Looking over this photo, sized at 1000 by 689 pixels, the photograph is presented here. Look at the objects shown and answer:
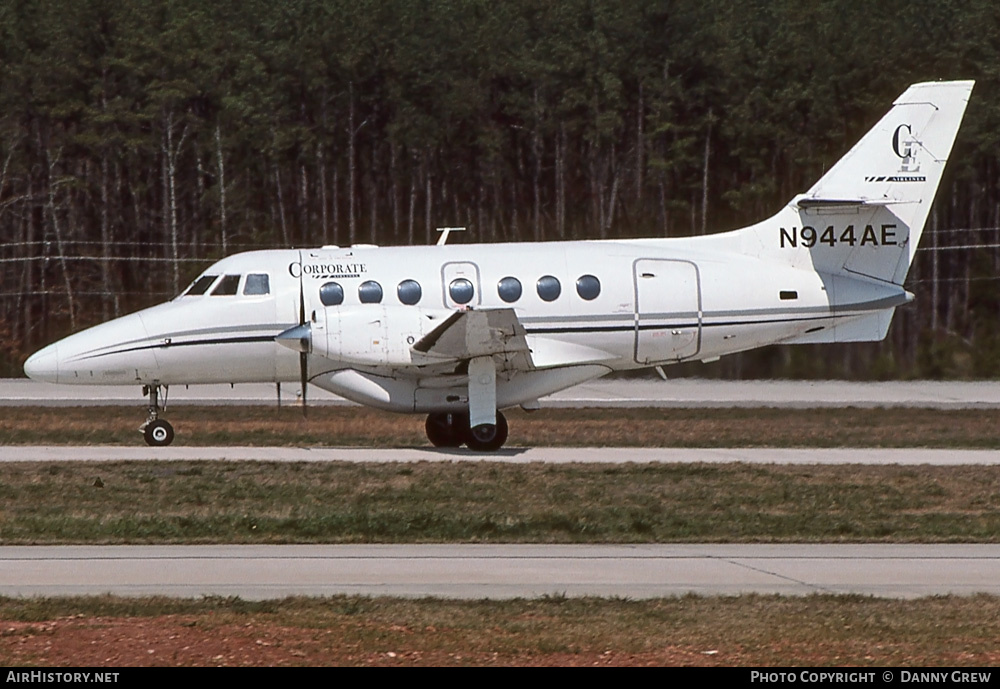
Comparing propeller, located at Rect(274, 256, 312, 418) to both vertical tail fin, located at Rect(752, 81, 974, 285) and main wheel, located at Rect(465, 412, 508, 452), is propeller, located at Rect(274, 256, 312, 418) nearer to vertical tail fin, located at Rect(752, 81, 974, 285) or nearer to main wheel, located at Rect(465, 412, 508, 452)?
main wheel, located at Rect(465, 412, 508, 452)

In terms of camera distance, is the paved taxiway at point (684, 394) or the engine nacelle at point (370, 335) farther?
the paved taxiway at point (684, 394)

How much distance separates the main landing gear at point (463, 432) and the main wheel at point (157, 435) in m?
4.42

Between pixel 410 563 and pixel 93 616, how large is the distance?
348 centimetres

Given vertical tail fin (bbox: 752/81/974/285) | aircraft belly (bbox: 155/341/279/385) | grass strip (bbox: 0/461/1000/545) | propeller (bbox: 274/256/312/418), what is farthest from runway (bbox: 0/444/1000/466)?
vertical tail fin (bbox: 752/81/974/285)

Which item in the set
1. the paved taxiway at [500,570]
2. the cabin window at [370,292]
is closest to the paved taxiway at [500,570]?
the paved taxiway at [500,570]

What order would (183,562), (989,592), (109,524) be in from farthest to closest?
1. (109,524)
2. (183,562)
3. (989,592)

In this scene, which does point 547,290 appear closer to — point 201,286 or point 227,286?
point 227,286

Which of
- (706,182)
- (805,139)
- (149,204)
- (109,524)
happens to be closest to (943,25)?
(805,139)

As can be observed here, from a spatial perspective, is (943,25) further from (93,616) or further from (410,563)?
(93,616)

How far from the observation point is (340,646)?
33.3 ft

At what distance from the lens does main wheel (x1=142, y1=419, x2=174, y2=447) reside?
24.8 metres

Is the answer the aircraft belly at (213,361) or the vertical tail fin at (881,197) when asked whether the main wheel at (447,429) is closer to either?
the aircraft belly at (213,361)

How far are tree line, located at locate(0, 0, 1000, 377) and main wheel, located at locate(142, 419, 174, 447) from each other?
885 inches

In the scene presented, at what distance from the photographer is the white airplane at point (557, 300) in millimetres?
24344
